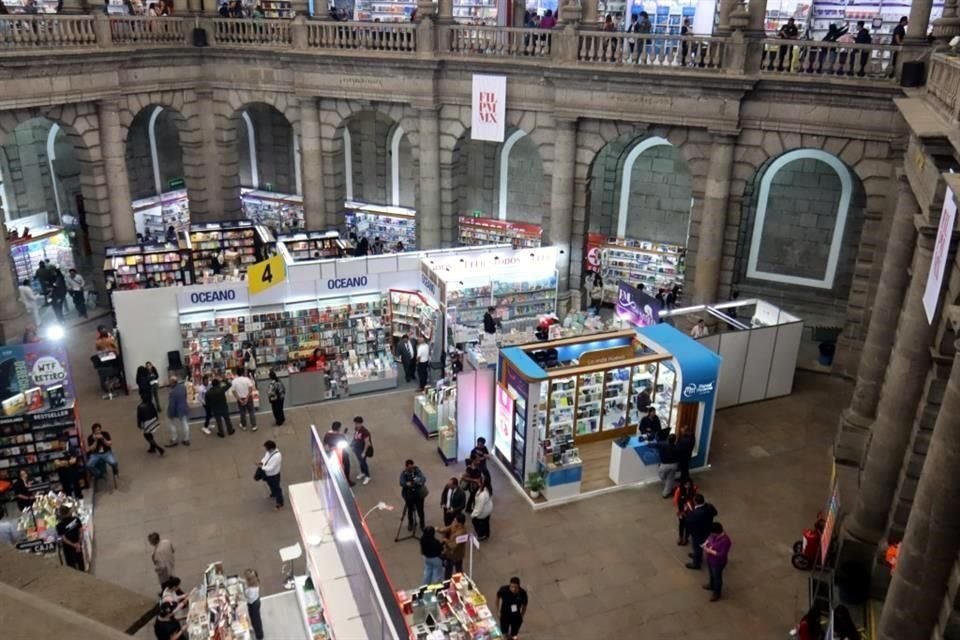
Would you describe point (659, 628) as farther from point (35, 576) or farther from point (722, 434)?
point (35, 576)

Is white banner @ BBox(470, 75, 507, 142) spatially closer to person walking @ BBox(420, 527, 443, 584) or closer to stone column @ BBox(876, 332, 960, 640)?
person walking @ BBox(420, 527, 443, 584)

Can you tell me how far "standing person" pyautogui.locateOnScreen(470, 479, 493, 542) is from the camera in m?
14.4

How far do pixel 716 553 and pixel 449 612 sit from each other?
454 cm

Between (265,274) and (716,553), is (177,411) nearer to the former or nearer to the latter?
(265,274)

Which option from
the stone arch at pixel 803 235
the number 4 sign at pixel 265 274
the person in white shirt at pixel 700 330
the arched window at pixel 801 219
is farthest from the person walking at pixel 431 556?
the arched window at pixel 801 219

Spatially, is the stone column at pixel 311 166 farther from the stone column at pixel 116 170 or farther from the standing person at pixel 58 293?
the standing person at pixel 58 293

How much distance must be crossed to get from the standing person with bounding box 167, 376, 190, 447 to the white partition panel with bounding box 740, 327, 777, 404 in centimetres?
1313

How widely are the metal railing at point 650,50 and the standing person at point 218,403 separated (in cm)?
1263

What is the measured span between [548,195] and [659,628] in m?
14.2

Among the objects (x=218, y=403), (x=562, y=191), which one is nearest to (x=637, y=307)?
(x=562, y=191)

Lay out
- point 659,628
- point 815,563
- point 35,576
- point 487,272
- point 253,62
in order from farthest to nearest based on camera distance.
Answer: point 253,62
point 487,272
point 815,563
point 659,628
point 35,576

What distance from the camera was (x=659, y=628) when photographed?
42.5 ft

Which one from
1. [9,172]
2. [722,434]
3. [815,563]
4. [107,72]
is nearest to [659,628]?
[815,563]

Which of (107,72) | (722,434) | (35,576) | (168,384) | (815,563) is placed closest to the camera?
(35,576)
